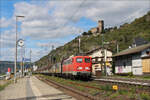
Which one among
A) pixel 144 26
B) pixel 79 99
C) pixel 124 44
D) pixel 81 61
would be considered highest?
pixel 144 26

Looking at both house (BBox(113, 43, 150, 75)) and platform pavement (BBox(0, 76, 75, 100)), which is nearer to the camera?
platform pavement (BBox(0, 76, 75, 100))

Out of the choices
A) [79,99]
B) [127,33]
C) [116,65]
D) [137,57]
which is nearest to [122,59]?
[116,65]

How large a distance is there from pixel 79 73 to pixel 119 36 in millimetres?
63648

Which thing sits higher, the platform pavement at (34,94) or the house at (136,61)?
the house at (136,61)

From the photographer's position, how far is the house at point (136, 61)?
33.7 metres

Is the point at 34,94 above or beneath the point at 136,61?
beneath

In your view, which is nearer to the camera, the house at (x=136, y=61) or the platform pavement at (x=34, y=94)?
the platform pavement at (x=34, y=94)

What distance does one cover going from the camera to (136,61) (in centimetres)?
3638

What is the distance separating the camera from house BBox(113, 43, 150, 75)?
111 feet

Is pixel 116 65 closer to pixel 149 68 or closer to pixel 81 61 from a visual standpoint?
pixel 149 68

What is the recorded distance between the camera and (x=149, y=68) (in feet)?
105

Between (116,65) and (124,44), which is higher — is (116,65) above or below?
below

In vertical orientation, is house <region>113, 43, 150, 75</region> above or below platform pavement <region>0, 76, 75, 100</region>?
above

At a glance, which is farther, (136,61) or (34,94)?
(136,61)
